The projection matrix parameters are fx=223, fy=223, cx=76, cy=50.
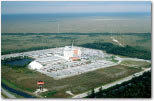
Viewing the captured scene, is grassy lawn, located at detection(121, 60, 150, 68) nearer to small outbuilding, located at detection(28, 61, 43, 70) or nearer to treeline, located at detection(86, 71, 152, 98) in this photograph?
treeline, located at detection(86, 71, 152, 98)

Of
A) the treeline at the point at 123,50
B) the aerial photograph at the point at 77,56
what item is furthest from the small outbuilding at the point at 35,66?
the treeline at the point at 123,50

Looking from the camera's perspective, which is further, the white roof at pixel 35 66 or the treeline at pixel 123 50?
the treeline at pixel 123 50

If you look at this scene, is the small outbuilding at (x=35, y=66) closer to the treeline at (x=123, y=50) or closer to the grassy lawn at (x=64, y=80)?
the grassy lawn at (x=64, y=80)

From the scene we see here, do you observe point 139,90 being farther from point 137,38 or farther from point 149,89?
point 137,38

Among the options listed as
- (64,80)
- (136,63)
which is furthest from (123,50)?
(64,80)

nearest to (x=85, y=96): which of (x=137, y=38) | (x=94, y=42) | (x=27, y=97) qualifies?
(x=27, y=97)

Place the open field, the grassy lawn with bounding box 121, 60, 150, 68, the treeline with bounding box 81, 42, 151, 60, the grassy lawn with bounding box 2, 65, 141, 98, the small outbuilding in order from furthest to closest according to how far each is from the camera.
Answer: the open field → the treeline with bounding box 81, 42, 151, 60 → the grassy lawn with bounding box 121, 60, 150, 68 → the small outbuilding → the grassy lawn with bounding box 2, 65, 141, 98

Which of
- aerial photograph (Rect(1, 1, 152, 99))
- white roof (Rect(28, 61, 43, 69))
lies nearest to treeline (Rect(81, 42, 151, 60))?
aerial photograph (Rect(1, 1, 152, 99))
